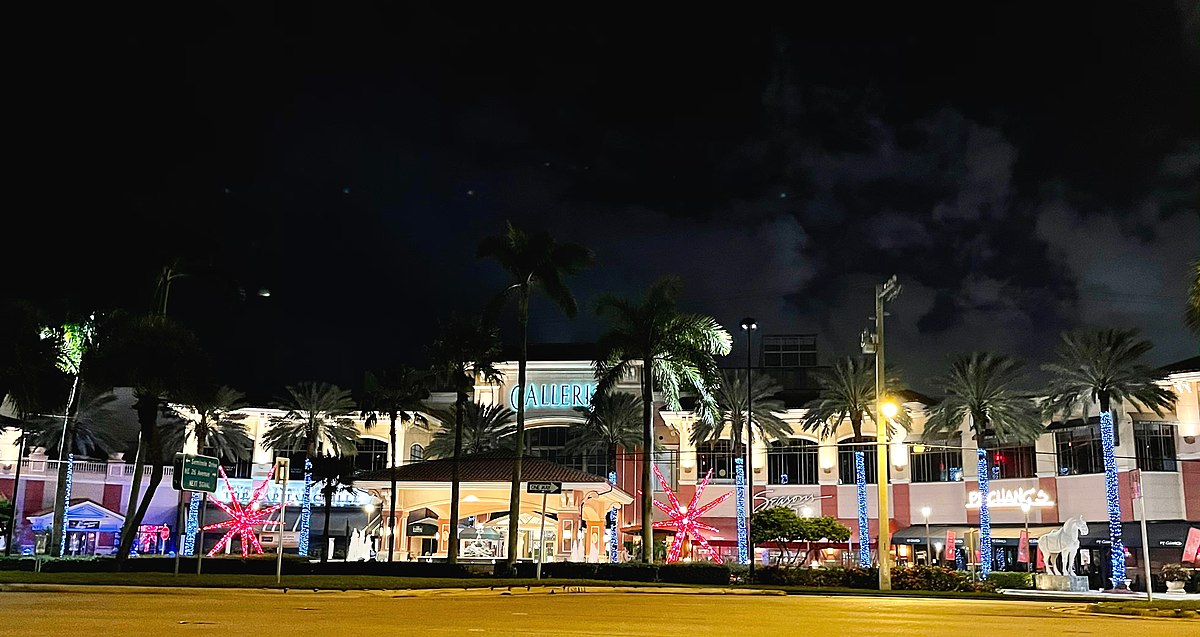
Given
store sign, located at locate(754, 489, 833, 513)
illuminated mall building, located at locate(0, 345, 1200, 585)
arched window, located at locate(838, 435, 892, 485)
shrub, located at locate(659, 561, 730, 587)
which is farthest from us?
store sign, located at locate(754, 489, 833, 513)

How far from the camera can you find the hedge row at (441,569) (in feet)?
123

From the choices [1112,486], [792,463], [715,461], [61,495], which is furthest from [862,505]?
[61,495]

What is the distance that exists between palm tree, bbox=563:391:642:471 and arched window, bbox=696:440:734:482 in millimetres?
8154

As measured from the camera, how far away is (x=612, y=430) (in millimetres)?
70062

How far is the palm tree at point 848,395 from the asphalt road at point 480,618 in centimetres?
4255

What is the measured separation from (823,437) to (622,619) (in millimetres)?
58010

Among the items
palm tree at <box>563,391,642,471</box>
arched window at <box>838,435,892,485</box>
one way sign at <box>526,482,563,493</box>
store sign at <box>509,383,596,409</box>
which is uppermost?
store sign at <box>509,383,596,409</box>

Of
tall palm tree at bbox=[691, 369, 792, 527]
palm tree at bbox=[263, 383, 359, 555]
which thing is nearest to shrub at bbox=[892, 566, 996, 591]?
tall palm tree at bbox=[691, 369, 792, 527]

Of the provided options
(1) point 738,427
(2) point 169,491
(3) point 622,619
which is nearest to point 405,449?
(2) point 169,491

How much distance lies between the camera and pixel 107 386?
3922 centimetres

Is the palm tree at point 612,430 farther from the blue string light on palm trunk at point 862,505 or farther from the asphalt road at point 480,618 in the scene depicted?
the asphalt road at point 480,618

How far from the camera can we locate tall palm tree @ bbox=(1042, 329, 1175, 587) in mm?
58969

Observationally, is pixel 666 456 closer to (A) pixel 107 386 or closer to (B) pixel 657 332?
(B) pixel 657 332

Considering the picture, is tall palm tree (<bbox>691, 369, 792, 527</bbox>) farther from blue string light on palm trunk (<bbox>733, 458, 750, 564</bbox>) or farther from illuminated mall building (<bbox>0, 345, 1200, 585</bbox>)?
illuminated mall building (<bbox>0, 345, 1200, 585</bbox>)
